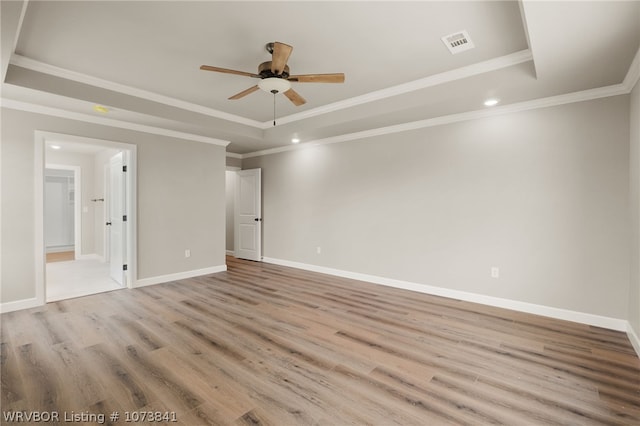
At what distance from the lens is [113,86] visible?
3.68 meters

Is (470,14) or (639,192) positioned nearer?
(470,14)

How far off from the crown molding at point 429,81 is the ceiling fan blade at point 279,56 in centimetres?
176

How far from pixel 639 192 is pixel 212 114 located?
5233 mm

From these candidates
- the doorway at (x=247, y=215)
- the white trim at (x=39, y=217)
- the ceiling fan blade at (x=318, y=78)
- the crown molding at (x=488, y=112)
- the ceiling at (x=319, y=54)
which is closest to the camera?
the ceiling at (x=319, y=54)

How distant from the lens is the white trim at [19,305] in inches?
141

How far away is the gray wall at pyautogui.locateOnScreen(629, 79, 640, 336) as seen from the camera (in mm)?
2752

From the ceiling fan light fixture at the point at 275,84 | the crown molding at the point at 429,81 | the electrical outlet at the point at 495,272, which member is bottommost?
the electrical outlet at the point at 495,272

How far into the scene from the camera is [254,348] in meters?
Answer: 2.72

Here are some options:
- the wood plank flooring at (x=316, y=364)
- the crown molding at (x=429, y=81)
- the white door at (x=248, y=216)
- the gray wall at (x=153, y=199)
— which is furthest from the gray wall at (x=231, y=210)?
the wood plank flooring at (x=316, y=364)

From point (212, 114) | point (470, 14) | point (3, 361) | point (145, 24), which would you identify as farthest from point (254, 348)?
point (212, 114)

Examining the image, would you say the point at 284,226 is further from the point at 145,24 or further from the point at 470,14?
the point at 470,14

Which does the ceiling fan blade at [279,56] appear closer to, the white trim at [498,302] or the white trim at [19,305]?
the white trim at [498,302]

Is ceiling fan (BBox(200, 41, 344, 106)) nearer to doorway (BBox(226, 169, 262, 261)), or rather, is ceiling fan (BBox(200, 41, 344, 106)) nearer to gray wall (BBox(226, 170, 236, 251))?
doorway (BBox(226, 169, 262, 261))

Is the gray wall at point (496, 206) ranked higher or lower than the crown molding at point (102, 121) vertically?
lower
